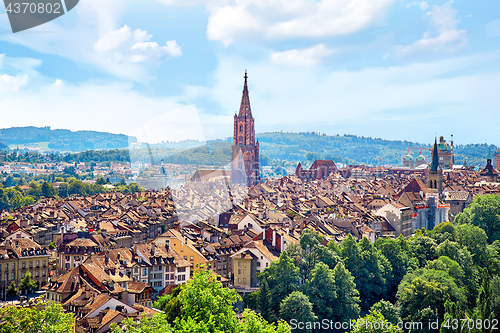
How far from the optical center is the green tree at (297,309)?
39334 mm

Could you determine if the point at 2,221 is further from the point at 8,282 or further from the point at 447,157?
the point at 447,157

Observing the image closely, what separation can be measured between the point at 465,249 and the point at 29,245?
35.5 m

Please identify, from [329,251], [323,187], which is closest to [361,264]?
[329,251]

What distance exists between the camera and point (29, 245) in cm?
5288

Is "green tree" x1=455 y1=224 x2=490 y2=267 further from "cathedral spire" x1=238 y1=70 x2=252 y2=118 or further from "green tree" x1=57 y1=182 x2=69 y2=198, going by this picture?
"green tree" x1=57 y1=182 x2=69 y2=198

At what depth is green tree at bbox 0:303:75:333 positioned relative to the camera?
26.7 metres

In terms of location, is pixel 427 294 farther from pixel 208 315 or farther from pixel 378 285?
pixel 208 315

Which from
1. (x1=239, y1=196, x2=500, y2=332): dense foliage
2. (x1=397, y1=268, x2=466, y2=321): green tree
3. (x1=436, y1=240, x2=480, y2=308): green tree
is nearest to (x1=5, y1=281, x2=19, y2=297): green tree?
(x1=239, y1=196, x2=500, y2=332): dense foliage

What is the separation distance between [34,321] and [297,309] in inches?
683

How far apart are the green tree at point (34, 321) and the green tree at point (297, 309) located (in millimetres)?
15222

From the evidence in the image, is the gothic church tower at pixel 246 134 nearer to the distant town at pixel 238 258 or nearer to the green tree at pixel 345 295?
the distant town at pixel 238 258

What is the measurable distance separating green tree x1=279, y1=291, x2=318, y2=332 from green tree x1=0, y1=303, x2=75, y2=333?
599 inches

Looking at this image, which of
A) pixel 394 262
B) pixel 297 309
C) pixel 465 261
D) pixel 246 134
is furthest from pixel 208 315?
pixel 246 134

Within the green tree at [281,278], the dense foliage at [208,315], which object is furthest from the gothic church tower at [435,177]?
the dense foliage at [208,315]
